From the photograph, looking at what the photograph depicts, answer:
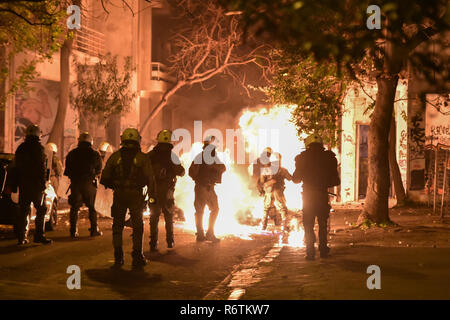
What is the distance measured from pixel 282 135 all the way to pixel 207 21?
5394 mm

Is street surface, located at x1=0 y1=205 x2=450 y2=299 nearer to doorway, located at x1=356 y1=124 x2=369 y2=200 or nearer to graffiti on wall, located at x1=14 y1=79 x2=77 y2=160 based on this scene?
graffiti on wall, located at x1=14 y1=79 x2=77 y2=160

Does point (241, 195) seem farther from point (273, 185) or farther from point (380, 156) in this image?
point (380, 156)

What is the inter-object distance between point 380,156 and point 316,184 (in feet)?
15.4

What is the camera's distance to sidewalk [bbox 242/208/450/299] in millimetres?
7660

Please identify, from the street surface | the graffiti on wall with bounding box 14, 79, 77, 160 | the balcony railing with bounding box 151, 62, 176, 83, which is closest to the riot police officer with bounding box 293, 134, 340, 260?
the street surface

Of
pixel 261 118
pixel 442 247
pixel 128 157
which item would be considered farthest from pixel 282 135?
pixel 128 157

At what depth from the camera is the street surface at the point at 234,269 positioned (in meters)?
7.77

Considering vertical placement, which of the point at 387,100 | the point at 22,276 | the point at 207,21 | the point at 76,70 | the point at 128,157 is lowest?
the point at 22,276

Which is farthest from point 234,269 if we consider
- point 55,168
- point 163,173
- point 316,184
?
point 55,168

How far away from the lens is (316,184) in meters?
10.3

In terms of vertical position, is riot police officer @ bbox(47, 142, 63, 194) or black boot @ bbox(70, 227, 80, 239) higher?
riot police officer @ bbox(47, 142, 63, 194)

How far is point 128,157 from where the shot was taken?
31.6 ft

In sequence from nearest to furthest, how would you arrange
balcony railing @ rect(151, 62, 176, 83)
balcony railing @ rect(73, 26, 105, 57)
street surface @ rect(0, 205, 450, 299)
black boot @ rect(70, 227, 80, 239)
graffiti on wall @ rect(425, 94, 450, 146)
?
street surface @ rect(0, 205, 450, 299) → black boot @ rect(70, 227, 80, 239) → graffiti on wall @ rect(425, 94, 450, 146) → balcony railing @ rect(73, 26, 105, 57) → balcony railing @ rect(151, 62, 176, 83)

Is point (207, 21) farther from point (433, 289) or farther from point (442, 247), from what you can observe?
point (433, 289)
